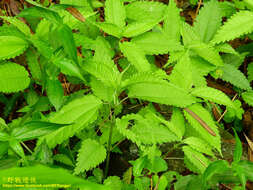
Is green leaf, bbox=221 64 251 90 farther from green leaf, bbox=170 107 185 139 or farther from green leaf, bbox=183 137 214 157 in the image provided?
green leaf, bbox=183 137 214 157

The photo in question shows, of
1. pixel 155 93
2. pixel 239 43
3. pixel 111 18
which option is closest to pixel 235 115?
pixel 239 43

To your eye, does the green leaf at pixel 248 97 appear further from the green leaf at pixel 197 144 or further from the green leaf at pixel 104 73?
the green leaf at pixel 104 73

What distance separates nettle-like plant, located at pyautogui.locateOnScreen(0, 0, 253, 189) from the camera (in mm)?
1226

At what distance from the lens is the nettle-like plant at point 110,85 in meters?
1.23

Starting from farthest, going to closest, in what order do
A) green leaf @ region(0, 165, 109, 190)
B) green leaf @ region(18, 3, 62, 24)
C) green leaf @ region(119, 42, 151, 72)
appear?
1. green leaf @ region(119, 42, 151, 72)
2. green leaf @ region(18, 3, 62, 24)
3. green leaf @ region(0, 165, 109, 190)

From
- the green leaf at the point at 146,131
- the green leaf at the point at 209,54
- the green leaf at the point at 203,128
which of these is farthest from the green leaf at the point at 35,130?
the green leaf at the point at 209,54

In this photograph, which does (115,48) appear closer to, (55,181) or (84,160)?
(84,160)

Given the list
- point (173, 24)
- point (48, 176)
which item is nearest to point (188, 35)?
point (173, 24)

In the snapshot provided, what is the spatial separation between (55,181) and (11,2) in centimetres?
214

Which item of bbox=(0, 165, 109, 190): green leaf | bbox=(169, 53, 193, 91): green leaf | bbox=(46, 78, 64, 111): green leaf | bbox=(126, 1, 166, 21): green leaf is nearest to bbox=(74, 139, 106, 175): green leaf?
bbox=(46, 78, 64, 111): green leaf

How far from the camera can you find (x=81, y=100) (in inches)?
51.7

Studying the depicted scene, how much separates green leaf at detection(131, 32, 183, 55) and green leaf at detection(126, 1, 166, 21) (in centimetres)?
18

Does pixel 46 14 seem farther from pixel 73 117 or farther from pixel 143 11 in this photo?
pixel 143 11

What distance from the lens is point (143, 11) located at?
181 cm
